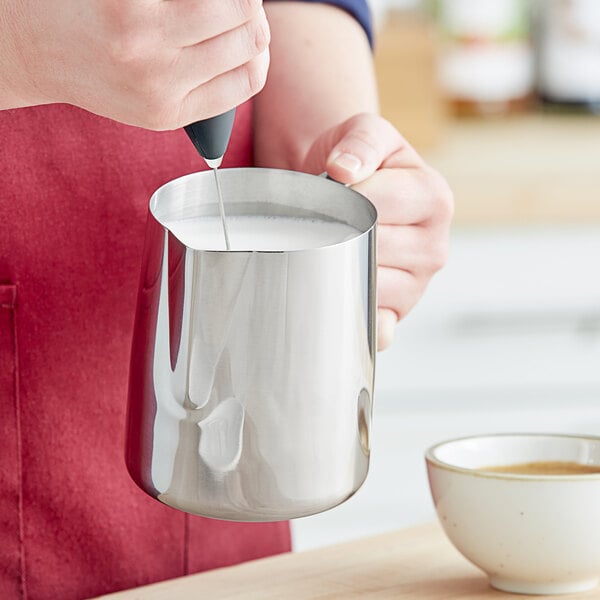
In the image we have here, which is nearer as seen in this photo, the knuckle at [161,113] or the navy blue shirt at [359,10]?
the knuckle at [161,113]

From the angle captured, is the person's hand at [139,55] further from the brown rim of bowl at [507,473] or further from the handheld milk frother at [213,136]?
the brown rim of bowl at [507,473]

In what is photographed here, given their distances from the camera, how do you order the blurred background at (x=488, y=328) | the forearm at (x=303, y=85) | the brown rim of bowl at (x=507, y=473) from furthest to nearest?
the blurred background at (x=488, y=328) < the forearm at (x=303, y=85) < the brown rim of bowl at (x=507, y=473)

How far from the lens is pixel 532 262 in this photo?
150 centimetres

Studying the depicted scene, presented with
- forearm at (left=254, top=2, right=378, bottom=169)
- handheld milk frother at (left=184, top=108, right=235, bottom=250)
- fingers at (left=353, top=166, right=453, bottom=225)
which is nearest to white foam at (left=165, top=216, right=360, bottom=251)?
handheld milk frother at (left=184, top=108, right=235, bottom=250)

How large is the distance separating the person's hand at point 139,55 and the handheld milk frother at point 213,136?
0.02m

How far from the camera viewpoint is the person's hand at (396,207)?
0.70 meters

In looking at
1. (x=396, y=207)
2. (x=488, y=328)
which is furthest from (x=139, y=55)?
(x=488, y=328)

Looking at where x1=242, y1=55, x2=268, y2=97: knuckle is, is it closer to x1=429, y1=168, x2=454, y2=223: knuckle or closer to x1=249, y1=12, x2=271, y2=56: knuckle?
x1=249, y1=12, x2=271, y2=56: knuckle

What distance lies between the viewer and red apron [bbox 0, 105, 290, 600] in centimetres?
71

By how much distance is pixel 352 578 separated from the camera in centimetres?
64

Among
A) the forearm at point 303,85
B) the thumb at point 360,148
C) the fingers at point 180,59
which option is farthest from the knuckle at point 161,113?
the forearm at point 303,85

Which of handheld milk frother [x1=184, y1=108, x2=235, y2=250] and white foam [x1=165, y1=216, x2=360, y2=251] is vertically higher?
handheld milk frother [x1=184, y1=108, x2=235, y2=250]

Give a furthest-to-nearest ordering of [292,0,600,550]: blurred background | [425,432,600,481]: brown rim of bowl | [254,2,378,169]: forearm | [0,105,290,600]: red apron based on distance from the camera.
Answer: [292,0,600,550]: blurred background < [254,2,378,169]: forearm < [0,105,290,600]: red apron < [425,432,600,481]: brown rim of bowl

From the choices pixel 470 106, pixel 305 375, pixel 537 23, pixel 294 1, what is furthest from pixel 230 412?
pixel 537 23
